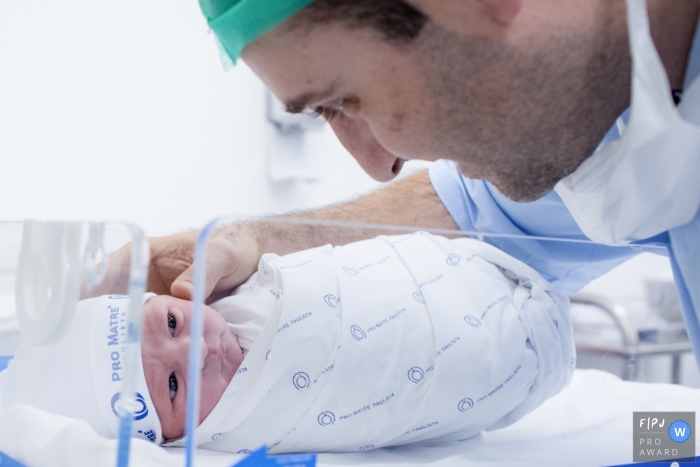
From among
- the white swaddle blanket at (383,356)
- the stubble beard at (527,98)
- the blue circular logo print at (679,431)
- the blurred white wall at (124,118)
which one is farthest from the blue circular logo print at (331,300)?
the blurred white wall at (124,118)

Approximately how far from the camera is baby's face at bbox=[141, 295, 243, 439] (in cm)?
99

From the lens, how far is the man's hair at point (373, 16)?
2.53 ft

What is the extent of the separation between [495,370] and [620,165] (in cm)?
40

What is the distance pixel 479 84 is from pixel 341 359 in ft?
1.53

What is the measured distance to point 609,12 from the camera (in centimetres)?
79

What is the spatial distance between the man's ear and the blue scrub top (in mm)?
262

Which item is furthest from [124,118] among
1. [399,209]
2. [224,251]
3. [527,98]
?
[527,98]

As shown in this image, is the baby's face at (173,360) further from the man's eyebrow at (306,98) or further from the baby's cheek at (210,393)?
the man's eyebrow at (306,98)

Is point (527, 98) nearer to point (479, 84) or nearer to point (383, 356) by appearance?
point (479, 84)

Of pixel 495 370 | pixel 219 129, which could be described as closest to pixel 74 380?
pixel 495 370

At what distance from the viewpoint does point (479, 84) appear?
0.83 m

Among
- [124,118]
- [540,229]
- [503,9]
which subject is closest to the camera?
[503,9]

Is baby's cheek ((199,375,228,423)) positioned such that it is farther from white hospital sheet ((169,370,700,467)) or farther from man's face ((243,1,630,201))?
man's face ((243,1,630,201))

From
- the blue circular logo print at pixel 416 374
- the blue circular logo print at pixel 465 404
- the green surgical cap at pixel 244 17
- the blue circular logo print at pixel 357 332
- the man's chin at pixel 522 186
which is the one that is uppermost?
the green surgical cap at pixel 244 17
